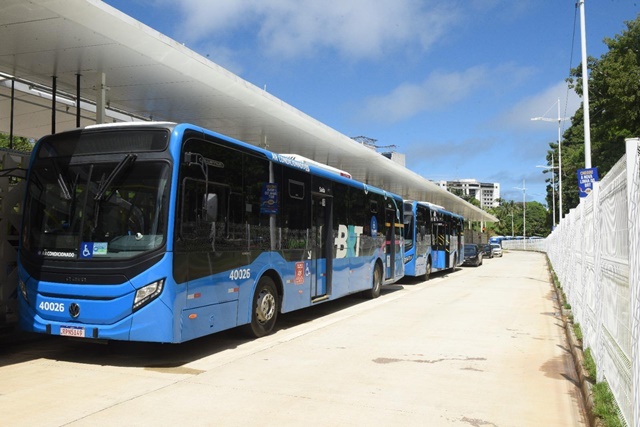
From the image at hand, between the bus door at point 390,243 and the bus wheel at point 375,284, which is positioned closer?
the bus wheel at point 375,284

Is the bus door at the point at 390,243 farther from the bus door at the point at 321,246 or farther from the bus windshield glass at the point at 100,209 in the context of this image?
the bus windshield glass at the point at 100,209

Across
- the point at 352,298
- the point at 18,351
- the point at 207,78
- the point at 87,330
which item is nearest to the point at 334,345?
the point at 87,330

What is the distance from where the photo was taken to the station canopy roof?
8.74m

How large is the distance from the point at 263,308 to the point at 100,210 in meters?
3.37

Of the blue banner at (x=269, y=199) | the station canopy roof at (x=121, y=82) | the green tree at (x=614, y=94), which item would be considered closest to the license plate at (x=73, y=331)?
the blue banner at (x=269, y=199)

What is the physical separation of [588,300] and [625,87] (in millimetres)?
19855

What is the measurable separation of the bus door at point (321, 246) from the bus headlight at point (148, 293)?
4.86 metres

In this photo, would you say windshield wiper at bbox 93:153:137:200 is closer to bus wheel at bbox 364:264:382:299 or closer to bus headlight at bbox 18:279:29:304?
bus headlight at bbox 18:279:29:304

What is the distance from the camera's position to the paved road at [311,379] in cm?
549

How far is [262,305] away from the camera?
954cm

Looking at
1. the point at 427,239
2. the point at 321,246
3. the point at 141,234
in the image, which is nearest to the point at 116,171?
the point at 141,234

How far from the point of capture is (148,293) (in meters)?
7.02

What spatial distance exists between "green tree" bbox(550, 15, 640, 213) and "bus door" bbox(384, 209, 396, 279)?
13688 mm

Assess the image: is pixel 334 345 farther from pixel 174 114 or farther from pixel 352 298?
pixel 174 114
